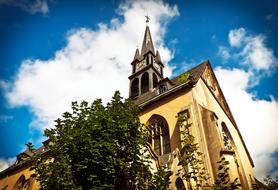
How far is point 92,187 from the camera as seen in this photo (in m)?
8.34

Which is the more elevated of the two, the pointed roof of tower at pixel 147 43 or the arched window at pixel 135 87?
the pointed roof of tower at pixel 147 43

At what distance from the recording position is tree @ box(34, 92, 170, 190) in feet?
27.5

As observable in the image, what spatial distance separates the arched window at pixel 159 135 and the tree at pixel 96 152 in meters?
5.42

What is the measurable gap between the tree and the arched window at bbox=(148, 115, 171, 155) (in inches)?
213

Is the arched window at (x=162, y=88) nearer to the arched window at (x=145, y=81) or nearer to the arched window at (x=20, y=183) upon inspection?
the arched window at (x=145, y=81)

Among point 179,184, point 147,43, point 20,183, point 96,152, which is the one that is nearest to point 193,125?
point 179,184

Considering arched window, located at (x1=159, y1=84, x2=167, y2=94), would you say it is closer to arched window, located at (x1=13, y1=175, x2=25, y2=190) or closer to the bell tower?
the bell tower

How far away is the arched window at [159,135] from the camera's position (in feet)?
51.3

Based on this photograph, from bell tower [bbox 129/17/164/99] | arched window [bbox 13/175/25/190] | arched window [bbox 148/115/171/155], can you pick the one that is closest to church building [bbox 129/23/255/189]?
arched window [bbox 148/115/171/155]

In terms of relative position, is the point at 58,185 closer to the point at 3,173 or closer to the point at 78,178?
the point at 78,178

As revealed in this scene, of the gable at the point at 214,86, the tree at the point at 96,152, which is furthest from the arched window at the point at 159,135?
the gable at the point at 214,86

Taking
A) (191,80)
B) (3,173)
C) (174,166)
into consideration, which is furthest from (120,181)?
(3,173)

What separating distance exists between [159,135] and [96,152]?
27.4 feet

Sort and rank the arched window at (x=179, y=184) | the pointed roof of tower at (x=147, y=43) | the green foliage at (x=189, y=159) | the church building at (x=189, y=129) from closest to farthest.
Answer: the green foliage at (x=189, y=159)
the arched window at (x=179, y=184)
the church building at (x=189, y=129)
the pointed roof of tower at (x=147, y=43)
